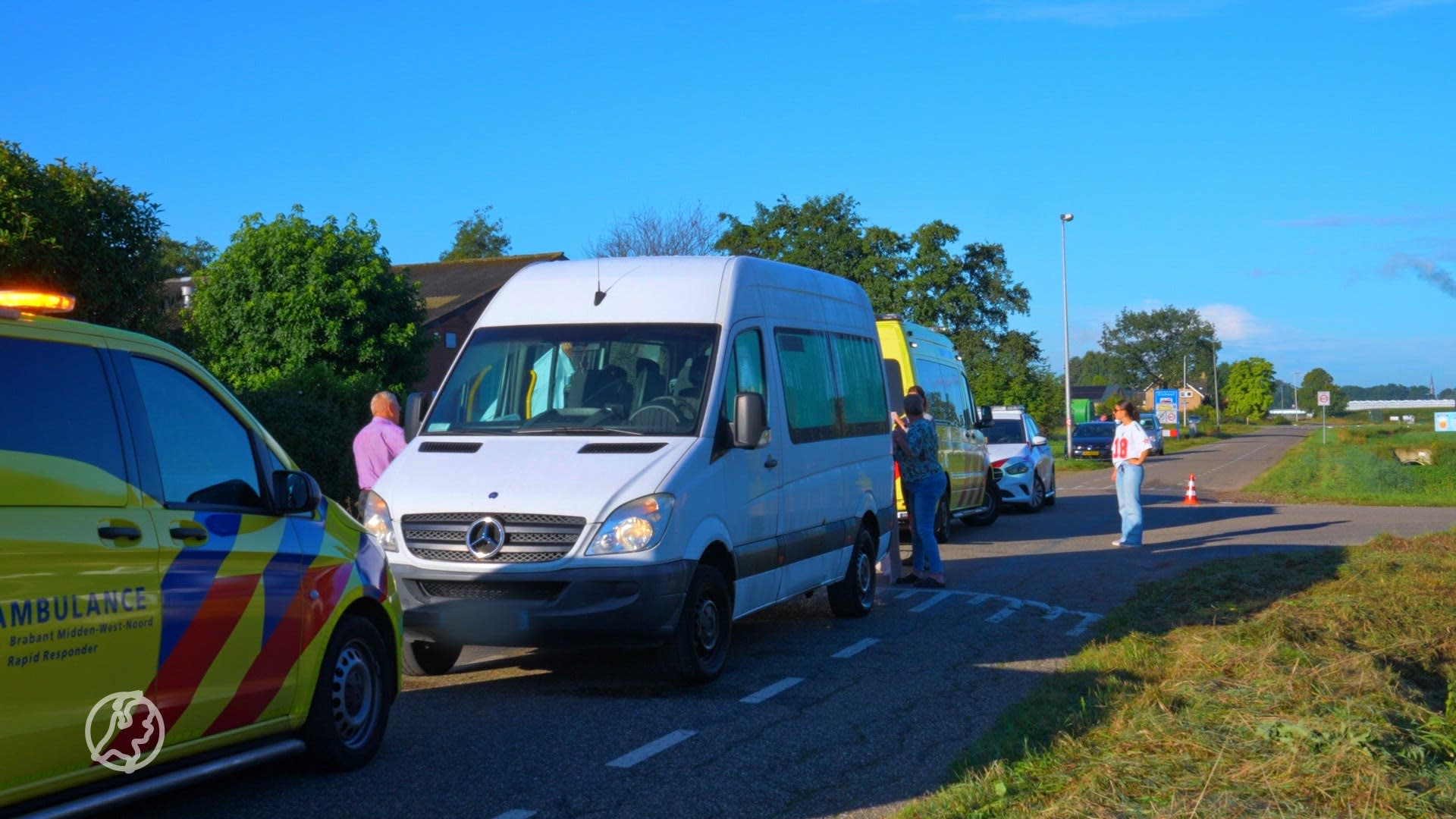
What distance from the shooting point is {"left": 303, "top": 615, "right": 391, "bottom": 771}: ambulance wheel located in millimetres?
6141

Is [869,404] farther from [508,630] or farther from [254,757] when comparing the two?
[254,757]

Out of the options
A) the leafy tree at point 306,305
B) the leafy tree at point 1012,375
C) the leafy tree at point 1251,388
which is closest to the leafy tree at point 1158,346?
the leafy tree at point 1251,388

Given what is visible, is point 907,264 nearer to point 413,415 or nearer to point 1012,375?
point 1012,375

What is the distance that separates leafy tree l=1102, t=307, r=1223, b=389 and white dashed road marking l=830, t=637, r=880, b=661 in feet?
559

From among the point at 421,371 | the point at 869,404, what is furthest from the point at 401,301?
the point at 869,404

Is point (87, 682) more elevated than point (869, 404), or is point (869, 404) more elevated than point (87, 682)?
point (869, 404)

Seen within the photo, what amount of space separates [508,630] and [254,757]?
229 centimetres

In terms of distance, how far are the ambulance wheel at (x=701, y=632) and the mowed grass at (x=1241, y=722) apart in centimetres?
189

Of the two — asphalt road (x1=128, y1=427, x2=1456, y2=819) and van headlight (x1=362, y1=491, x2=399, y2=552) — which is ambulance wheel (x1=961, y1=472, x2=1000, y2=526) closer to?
asphalt road (x1=128, y1=427, x2=1456, y2=819)

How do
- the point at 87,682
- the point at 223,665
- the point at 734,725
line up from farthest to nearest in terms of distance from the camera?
the point at 734,725, the point at 223,665, the point at 87,682

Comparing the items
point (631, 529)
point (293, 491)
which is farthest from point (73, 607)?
point (631, 529)

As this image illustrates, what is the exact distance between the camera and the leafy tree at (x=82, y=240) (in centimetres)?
1341

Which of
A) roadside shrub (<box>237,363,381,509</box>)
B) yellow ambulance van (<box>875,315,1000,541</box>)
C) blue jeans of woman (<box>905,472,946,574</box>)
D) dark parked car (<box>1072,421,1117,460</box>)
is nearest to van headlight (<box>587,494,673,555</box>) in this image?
blue jeans of woman (<box>905,472,946,574</box>)

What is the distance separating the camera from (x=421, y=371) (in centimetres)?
3189
